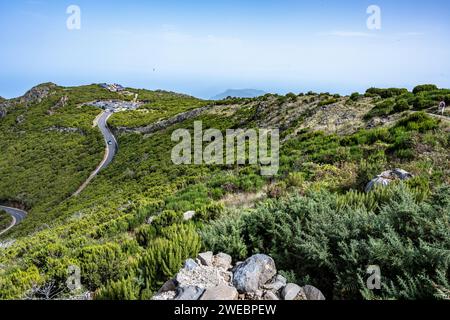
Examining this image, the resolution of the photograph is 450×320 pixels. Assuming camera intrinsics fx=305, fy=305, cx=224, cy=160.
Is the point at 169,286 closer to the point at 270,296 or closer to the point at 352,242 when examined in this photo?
the point at 270,296

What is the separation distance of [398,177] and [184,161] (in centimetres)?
2231

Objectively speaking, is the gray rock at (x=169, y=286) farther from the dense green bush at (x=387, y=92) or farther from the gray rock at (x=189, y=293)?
the dense green bush at (x=387, y=92)

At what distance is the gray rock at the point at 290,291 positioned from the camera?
373cm

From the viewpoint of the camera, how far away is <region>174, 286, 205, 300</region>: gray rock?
3.74 meters

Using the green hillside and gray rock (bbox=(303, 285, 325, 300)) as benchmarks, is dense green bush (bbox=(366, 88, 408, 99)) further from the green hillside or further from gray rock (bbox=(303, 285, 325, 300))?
gray rock (bbox=(303, 285, 325, 300))

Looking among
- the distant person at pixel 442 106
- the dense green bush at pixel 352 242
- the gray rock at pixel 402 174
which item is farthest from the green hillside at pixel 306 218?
the distant person at pixel 442 106

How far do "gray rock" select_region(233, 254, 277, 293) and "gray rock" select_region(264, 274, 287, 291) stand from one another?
0.09 metres

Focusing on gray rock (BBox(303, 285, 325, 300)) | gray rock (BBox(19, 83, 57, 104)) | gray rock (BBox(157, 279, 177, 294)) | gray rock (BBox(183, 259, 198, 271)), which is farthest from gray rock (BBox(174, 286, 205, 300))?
gray rock (BBox(19, 83, 57, 104))

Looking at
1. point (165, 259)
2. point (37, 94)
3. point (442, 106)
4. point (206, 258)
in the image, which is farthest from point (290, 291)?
point (37, 94)

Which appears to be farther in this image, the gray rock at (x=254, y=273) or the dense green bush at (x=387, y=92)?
the dense green bush at (x=387, y=92)

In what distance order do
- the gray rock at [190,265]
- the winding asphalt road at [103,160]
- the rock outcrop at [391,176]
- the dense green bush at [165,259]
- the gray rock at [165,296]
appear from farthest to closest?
the winding asphalt road at [103,160], the rock outcrop at [391,176], the dense green bush at [165,259], the gray rock at [190,265], the gray rock at [165,296]

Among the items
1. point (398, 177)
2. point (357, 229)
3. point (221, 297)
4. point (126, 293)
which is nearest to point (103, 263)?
point (126, 293)
